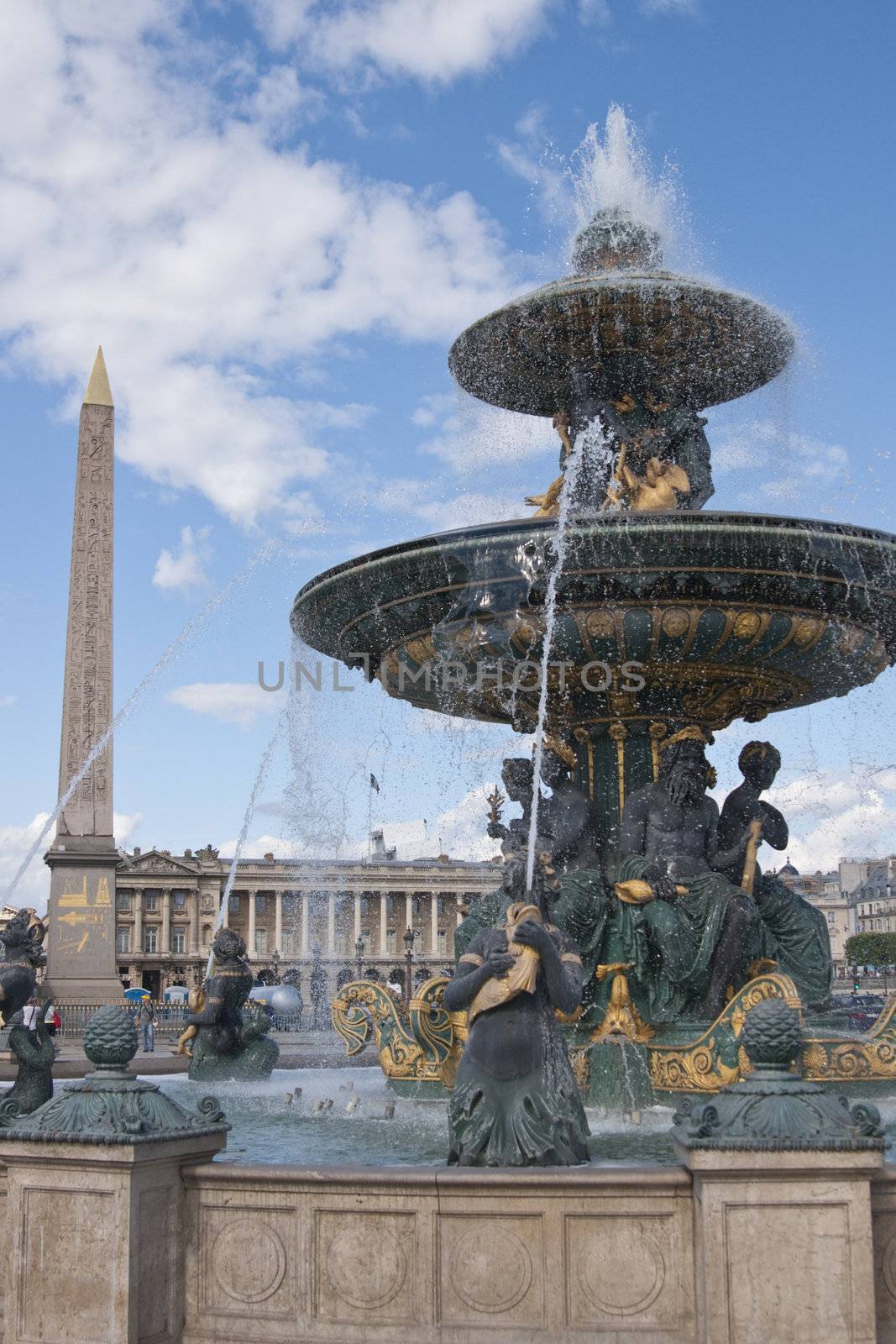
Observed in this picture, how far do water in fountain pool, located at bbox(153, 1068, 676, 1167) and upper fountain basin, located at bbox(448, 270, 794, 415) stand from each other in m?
5.14

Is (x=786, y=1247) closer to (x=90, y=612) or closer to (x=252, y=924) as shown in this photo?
(x=90, y=612)

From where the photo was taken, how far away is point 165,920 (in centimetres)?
11612

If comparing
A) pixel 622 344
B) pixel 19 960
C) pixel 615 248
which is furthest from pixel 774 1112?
pixel 615 248

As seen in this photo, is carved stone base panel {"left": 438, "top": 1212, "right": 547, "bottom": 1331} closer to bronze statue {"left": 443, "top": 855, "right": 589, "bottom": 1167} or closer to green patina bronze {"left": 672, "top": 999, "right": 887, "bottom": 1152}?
green patina bronze {"left": 672, "top": 999, "right": 887, "bottom": 1152}

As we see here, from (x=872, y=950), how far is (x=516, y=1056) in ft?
384

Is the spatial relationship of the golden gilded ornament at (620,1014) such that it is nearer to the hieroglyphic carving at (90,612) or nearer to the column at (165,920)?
the hieroglyphic carving at (90,612)

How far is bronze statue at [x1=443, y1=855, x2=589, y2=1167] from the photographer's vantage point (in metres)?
5.85

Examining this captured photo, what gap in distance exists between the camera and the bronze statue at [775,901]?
988 cm

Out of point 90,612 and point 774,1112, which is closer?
point 774,1112

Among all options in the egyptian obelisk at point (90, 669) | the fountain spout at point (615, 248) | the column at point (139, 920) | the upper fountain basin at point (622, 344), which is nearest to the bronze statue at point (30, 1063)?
the upper fountain basin at point (622, 344)

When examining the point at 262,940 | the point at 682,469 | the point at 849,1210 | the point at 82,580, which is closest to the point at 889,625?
the point at 682,469

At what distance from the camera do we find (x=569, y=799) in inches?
396

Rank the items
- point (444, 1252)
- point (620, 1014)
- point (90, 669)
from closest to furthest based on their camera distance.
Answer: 1. point (444, 1252)
2. point (620, 1014)
3. point (90, 669)

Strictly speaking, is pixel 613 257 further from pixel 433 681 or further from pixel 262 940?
pixel 262 940
